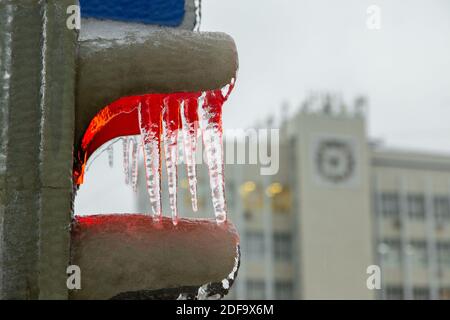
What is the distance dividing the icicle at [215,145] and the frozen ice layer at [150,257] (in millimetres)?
146

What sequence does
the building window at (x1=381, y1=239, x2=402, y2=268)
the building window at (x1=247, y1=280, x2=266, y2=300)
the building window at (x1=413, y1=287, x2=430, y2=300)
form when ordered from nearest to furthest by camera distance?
the building window at (x1=247, y1=280, x2=266, y2=300) → the building window at (x1=413, y1=287, x2=430, y2=300) → the building window at (x1=381, y1=239, x2=402, y2=268)

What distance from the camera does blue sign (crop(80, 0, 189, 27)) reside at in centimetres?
280

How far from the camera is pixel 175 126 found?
2.89 meters

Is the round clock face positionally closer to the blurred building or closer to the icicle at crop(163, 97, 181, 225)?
the blurred building

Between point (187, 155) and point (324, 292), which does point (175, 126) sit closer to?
point (187, 155)

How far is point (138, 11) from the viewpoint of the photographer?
282cm

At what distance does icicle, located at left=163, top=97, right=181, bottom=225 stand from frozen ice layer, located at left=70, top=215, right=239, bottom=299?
12 centimetres

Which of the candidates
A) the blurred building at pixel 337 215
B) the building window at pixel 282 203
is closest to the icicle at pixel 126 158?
the blurred building at pixel 337 215

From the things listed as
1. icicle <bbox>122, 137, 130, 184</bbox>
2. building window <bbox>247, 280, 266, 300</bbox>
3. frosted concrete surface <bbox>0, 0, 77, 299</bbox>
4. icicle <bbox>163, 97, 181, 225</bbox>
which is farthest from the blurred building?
frosted concrete surface <bbox>0, 0, 77, 299</bbox>

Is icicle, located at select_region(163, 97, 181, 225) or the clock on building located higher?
the clock on building

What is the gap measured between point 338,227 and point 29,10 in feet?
117
